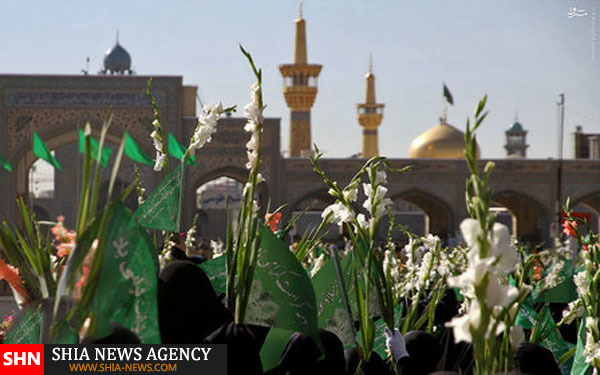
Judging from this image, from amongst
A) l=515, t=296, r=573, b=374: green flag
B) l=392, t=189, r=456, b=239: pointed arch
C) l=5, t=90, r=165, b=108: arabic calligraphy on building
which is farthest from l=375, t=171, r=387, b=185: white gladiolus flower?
l=392, t=189, r=456, b=239: pointed arch

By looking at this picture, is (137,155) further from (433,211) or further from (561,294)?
(433,211)

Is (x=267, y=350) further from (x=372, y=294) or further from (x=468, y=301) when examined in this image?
(x=468, y=301)

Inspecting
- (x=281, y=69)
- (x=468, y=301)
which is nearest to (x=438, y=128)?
(x=281, y=69)

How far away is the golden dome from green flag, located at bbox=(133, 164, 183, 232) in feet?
93.6

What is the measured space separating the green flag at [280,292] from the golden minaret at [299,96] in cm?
2822

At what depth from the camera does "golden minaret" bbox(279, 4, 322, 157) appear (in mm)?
29734

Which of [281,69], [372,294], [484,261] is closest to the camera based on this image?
[484,261]

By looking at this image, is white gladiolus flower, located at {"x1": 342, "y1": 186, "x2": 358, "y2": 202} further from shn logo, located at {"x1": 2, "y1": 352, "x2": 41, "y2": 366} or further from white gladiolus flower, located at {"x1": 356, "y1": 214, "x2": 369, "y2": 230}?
shn logo, located at {"x1": 2, "y1": 352, "x2": 41, "y2": 366}

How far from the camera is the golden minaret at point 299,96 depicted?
29.7 meters

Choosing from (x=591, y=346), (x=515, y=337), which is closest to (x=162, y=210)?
(x=515, y=337)

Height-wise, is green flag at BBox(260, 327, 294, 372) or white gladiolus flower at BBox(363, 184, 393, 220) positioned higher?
white gladiolus flower at BBox(363, 184, 393, 220)

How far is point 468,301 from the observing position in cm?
173

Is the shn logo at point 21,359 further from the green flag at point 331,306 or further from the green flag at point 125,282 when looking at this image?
the green flag at point 331,306

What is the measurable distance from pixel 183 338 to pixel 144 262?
298mm
